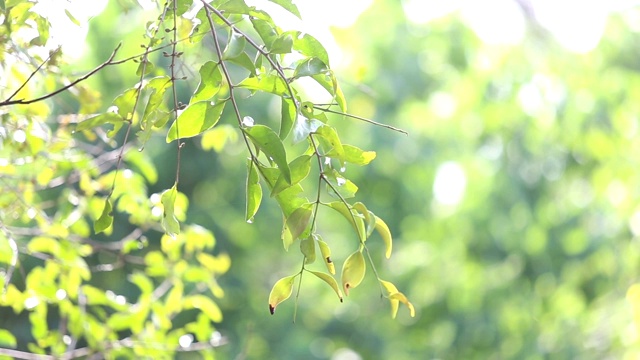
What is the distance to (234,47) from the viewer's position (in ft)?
2.28

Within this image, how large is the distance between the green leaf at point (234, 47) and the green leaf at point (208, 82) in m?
0.02

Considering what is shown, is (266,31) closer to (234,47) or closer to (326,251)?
(234,47)

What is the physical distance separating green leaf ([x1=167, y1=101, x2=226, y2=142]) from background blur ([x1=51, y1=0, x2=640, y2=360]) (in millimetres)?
2848

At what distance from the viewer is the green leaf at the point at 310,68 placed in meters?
0.72

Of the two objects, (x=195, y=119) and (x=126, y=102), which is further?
(x=126, y=102)

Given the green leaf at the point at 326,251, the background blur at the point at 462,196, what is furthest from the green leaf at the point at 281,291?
the background blur at the point at 462,196

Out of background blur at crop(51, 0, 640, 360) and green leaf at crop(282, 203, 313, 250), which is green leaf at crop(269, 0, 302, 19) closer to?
green leaf at crop(282, 203, 313, 250)

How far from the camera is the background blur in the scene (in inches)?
145

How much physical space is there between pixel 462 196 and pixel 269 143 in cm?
317

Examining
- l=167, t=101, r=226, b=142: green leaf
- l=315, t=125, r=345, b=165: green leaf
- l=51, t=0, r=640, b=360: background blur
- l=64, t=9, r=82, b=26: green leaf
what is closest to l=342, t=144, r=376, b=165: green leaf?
l=315, t=125, r=345, b=165: green leaf

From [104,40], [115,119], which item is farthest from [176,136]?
[104,40]

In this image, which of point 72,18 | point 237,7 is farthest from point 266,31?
point 72,18

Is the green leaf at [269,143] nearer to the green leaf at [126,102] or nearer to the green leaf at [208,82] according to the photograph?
the green leaf at [208,82]

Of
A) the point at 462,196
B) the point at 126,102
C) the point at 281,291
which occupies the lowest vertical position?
the point at 281,291
